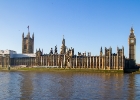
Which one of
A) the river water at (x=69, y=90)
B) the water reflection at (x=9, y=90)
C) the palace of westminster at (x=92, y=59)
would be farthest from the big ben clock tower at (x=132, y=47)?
the water reflection at (x=9, y=90)

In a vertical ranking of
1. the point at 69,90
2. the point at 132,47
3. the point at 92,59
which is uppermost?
the point at 132,47

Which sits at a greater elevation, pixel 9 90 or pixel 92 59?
pixel 92 59

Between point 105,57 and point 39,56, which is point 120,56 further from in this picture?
point 39,56

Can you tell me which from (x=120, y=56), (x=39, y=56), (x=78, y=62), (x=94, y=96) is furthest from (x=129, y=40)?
(x=94, y=96)

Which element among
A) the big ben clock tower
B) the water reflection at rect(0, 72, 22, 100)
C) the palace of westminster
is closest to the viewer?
the water reflection at rect(0, 72, 22, 100)

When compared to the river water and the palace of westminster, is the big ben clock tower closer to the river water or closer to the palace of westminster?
the palace of westminster

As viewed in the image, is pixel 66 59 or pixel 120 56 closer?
pixel 120 56

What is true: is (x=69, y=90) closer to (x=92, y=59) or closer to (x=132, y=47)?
(x=92, y=59)

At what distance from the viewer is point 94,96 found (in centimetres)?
4434

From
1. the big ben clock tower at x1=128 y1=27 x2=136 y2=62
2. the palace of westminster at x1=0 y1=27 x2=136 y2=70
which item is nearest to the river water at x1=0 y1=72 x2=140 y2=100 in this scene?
the palace of westminster at x1=0 y1=27 x2=136 y2=70

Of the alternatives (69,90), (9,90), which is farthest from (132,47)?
(9,90)

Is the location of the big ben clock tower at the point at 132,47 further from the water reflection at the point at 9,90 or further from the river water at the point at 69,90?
the water reflection at the point at 9,90

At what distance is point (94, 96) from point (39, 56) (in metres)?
155

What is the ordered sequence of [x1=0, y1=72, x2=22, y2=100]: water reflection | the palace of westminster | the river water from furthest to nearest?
the palace of westminster → [x1=0, y1=72, x2=22, y2=100]: water reflection → the river water
